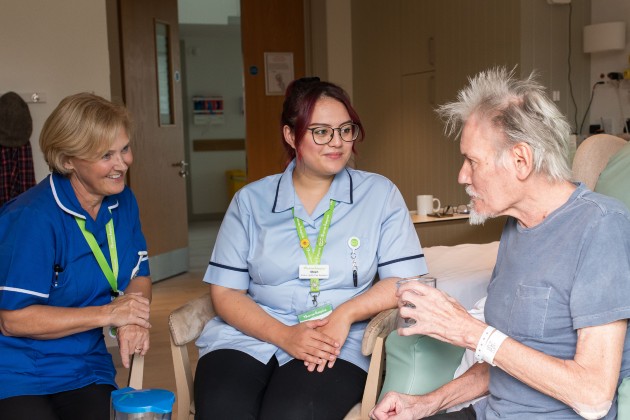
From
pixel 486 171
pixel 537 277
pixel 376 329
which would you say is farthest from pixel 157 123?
pixel 537 277

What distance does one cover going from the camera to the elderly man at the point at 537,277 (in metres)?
1.51

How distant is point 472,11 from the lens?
5871mm

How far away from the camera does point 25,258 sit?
208cm

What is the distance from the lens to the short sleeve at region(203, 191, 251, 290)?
95.8 inches

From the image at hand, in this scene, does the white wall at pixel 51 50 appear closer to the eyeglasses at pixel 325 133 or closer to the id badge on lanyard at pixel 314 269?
the eyeglasses at pixel 325 133

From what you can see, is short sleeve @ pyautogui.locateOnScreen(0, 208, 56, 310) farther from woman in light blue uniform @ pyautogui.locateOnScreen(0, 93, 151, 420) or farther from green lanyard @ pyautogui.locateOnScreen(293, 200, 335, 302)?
green lanyard @ pyautogui.locateOnScreen(293, 200, 335, 302)

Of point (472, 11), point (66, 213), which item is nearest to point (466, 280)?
point (66, 213)

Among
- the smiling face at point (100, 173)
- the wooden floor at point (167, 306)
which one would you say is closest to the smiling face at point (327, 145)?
the smiling face at point (100, 173)

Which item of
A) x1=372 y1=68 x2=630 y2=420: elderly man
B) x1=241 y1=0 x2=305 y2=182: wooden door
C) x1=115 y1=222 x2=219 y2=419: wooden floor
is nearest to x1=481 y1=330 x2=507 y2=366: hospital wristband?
x1=372 y1=68 x2=630 y2=420: elderly man

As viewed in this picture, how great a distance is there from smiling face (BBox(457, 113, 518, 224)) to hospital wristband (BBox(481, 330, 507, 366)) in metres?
0.28

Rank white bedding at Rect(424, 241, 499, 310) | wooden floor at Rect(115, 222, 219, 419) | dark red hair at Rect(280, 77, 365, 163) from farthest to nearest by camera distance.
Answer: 1. wooden floor at Rect(115, 222, 219, 419)
2. white bedding at Rect(424, 241, 499, 310)
3. dark red hair at Rect(280, 77, 365, 163)

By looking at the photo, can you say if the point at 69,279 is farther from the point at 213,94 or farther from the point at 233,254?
the point at 213,94

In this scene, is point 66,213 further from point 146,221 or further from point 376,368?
point 146,221

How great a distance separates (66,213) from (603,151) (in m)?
1.72
